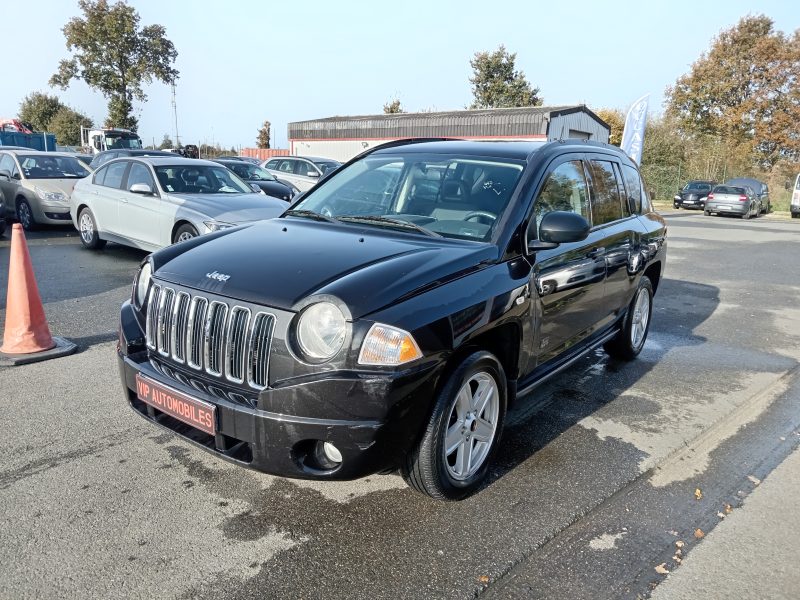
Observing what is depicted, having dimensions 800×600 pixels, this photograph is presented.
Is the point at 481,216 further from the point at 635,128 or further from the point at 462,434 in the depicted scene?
the point at 635,128

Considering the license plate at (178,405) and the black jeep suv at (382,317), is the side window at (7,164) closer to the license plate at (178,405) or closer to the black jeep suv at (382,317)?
the black jeep suv at (382,317)

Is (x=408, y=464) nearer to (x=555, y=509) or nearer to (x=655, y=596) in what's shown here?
(x=555, y=509)

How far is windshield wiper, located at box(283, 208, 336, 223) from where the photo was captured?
405cm

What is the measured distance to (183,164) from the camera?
9.55 metres

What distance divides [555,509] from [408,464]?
33.5 inches

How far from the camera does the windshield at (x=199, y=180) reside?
30.0 feet

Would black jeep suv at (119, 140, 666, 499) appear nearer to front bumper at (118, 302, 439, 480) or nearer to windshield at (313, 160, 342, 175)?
front bumper at (118, 302, 439, 480)

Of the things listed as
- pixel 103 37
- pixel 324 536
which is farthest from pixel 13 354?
pixel 103 37

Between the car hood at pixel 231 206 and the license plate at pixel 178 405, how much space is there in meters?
5.32

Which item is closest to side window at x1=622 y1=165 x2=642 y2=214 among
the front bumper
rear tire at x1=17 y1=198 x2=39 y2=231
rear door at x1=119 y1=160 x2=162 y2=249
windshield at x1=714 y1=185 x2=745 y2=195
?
the front bumper

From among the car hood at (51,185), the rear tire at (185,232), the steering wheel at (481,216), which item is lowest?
the rear tire at (185,232)

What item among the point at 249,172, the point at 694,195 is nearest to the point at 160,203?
the point at 249,172

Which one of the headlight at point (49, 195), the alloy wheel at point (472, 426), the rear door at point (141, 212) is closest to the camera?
the alloy wheel at point (472, 426)

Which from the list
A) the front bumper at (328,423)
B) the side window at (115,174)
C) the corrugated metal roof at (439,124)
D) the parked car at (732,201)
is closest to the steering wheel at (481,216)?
the front bumper at (328,423)
